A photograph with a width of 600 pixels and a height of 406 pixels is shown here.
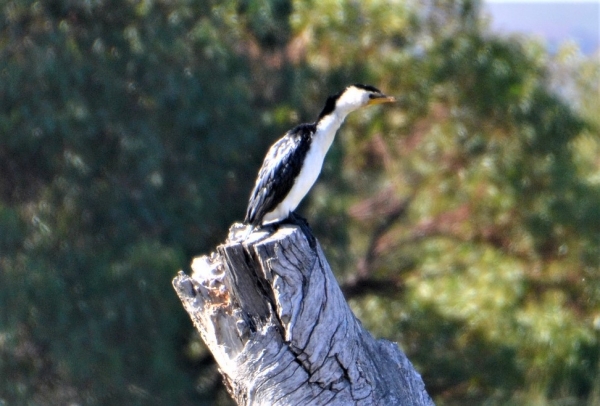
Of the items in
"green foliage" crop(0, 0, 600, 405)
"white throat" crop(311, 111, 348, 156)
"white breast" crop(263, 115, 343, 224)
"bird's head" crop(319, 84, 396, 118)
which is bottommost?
"white breast" crop(263, 115, 343, 224)

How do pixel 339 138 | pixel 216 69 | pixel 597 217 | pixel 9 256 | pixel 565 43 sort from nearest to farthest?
1. pixel 9 256
2. pixel 216 69
3. pixel 339 138
4. pixel 597 217
5. pixel 565 43

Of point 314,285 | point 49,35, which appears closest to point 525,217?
point 49,35

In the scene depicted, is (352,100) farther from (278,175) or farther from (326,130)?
(278,175)

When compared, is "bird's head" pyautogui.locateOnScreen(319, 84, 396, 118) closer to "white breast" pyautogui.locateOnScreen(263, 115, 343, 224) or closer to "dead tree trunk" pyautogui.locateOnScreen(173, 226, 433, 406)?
"white breast" pyautogui.locateOnScreen(263, 115, 343, 224)

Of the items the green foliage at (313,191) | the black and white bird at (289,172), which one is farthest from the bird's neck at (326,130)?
the green foliage at (313,191)

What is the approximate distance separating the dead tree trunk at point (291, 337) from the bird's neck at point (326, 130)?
151 cm

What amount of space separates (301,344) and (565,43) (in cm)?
826

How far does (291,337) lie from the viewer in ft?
10.4

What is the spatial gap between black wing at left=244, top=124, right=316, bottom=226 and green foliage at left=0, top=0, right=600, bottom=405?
9.90 feet

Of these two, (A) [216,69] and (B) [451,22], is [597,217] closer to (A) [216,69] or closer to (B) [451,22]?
(B) [451,22]

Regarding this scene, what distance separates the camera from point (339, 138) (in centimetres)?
910

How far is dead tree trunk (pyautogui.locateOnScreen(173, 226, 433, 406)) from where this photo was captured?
3.19m

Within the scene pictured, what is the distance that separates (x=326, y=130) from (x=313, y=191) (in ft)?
13.4

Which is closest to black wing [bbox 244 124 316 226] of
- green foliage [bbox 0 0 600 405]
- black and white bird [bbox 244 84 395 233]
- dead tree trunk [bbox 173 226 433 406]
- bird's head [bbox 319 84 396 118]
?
black and white bird [bbox 244 84 395 233]
